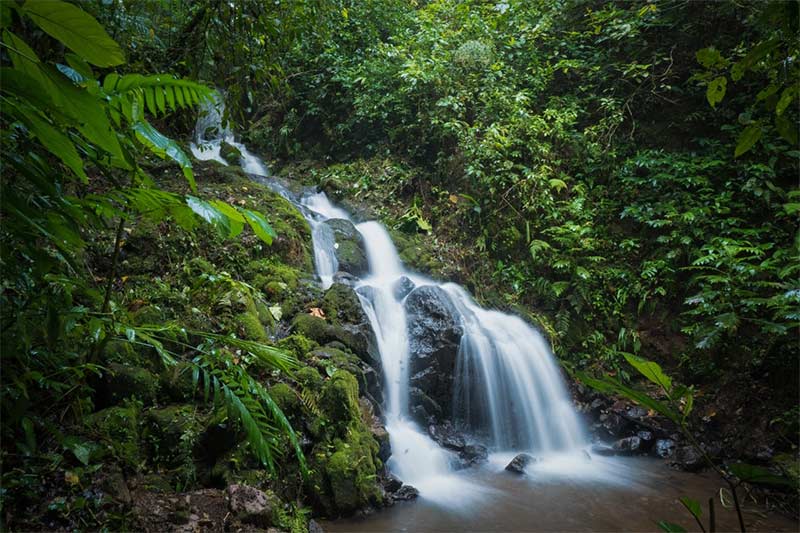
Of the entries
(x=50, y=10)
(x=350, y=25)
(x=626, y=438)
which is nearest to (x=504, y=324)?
(x=626, y=438)

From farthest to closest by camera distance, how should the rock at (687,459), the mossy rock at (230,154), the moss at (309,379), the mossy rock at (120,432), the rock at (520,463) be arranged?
the mossy rock at (230,154) → the rock at (687,459) → the rock at (520,463) → the moss at (309,379) → the mossy rock at (120,432)

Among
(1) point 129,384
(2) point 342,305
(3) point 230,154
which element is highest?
(3) point 230,154

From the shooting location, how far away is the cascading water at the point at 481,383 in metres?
5.52

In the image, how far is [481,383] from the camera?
20.7 ft

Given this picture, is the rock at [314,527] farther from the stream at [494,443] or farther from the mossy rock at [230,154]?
the mossy rock at [230,154]

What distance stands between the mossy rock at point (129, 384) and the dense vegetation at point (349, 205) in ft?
0.05

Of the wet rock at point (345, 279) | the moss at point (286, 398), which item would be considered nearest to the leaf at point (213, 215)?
the moss at point (286, 398)

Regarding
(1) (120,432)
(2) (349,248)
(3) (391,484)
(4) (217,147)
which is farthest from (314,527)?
(4) (217,147)

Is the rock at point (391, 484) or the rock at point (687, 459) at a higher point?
the rock at point (687, 459)

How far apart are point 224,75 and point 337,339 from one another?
2.79 m

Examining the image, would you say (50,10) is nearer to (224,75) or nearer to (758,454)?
(224,75)

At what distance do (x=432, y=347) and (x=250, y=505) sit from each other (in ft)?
12.1

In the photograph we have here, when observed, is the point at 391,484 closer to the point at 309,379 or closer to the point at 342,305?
the point at 309,379

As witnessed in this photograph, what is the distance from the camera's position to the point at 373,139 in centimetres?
1107
